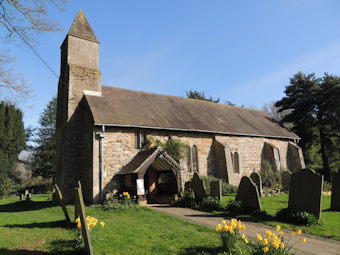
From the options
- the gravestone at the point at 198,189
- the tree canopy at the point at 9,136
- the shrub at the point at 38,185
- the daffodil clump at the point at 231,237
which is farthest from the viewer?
the shrub at the point at 38,185

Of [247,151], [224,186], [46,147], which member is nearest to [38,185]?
[46,147]

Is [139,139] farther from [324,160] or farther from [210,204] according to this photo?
[324,160]

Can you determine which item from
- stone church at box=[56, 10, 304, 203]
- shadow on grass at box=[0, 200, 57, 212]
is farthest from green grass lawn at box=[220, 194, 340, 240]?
shadow on grass at box=[0, 200, 57, 212]

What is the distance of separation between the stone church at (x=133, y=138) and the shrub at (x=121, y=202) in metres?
0.48

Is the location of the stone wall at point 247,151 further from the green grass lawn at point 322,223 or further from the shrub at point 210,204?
the green grass lawn at point 322,223

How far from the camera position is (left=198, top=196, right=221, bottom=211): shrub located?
474 inches

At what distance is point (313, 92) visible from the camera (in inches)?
1110

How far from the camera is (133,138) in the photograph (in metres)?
16.4

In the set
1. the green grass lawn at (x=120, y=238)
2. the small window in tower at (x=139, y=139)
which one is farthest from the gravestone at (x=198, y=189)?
the small window in tower at (x=139, y=139)

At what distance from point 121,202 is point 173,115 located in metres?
8.61

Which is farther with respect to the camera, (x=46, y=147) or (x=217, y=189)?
(x=46, y=147)

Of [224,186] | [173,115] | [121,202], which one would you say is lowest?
[121,202]

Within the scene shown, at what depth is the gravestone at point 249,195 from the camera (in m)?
10.4

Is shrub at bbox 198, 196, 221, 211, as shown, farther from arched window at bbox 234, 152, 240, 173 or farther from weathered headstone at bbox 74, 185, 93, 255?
arched window at bbox 234, 152, 240, 173
